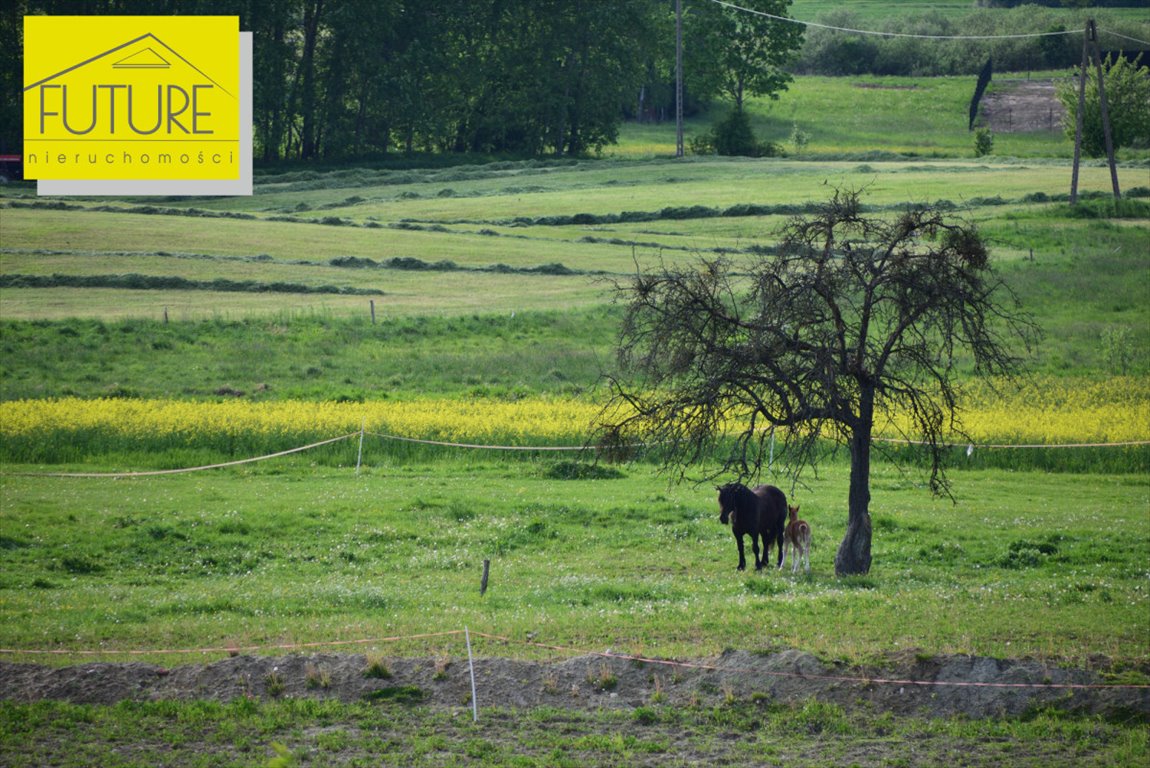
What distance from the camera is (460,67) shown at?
4363 inches

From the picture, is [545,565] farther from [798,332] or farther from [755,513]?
[798,332]

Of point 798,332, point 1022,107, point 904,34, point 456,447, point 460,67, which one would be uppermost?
point 904,34

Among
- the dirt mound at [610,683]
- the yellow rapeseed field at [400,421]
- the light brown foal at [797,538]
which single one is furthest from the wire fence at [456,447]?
the dirt mound at [610,683]

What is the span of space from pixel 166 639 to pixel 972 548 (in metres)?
13.3

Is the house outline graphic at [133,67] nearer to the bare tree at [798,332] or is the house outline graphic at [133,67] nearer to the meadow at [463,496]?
the meadow at [463,496]

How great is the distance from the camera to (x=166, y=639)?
1612 centimetres

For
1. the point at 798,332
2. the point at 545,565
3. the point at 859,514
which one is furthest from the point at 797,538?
the point at 545,565

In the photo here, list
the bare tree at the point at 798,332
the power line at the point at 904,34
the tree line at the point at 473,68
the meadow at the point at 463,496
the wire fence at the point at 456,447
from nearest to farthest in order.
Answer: the meadow at the point at 463,496 → the bare tree at the point at 798,332 → the wire fence at the point at 456,447 → the tree line at the point at 473,68 → the power line at the point at 904,34

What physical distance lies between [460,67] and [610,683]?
102 meters

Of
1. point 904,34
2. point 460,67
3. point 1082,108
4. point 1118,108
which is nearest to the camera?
point 1082,108

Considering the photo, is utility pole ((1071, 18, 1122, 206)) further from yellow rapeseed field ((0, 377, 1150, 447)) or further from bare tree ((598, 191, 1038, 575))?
bare tree ((598, 191, 1038, 575))

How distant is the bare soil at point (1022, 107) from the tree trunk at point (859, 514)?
106 m

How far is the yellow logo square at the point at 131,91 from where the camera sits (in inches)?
2279

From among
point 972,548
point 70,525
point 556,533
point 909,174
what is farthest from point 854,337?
point 909,174
